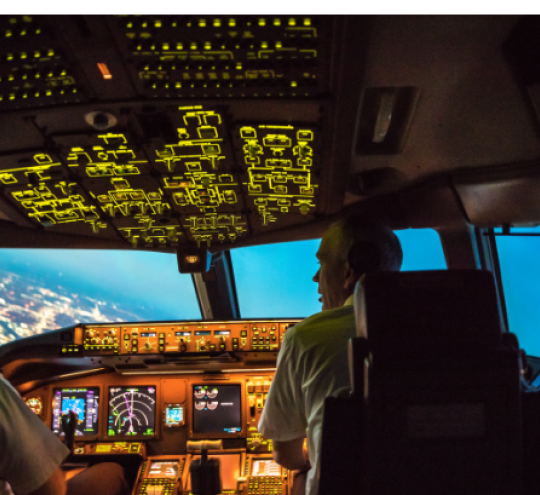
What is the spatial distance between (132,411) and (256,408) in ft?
2.83

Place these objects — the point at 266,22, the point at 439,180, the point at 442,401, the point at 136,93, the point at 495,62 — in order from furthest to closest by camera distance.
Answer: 1. the point at 439,180
2. the point at 495,62
3. the point at 136,93
4. the point at 266,22
5. the point at 442,401

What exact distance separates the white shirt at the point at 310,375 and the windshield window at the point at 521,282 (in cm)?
208

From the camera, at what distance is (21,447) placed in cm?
148

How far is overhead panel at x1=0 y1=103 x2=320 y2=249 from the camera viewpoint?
1655 millimetres

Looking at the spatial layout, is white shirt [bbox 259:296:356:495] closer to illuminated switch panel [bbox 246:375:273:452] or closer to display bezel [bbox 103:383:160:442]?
illuminated switch panel [bbox 246:375:273:452]

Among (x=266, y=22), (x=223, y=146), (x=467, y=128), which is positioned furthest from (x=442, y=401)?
(x=467, y=128)

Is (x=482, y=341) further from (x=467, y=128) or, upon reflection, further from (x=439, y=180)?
(x=439, y=180)

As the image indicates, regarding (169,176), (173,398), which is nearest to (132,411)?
(173,398)

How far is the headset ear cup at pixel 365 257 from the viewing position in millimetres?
1495

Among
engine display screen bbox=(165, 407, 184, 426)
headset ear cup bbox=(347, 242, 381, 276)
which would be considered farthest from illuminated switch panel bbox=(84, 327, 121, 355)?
headset ear cup bbox=(347, 242, 381, 276)

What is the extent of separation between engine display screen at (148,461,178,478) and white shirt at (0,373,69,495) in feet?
5.15

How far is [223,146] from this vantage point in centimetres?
181

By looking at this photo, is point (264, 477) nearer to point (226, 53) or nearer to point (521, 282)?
point (521, 282)

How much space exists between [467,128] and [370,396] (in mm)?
1432
